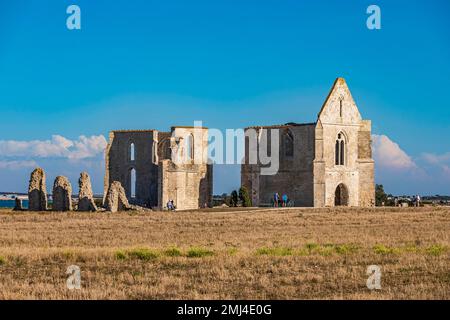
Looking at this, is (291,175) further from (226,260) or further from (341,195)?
(226,260)

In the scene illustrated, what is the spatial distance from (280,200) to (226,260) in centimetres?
3865

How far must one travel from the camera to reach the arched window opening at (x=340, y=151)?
60406 mm

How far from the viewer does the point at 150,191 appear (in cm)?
6362

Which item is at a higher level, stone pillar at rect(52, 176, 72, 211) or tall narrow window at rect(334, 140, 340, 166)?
tall narrow window at rect(334, 140, 340, 166)

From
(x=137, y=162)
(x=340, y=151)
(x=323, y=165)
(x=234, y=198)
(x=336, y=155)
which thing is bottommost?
(x=234, y=198)

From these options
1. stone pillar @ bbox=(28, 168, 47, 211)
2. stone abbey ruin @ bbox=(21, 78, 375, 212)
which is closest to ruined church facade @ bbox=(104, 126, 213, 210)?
stone abbey ruin @ bbox=(21, 78, 375, 212)

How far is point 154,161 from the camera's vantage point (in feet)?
Answer: 208

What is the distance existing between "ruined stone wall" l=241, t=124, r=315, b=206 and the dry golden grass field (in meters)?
20.4

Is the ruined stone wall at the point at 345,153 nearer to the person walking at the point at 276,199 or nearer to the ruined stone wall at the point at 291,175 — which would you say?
the ruined stone wall at the point at 291,175

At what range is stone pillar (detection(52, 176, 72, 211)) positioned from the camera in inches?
2217

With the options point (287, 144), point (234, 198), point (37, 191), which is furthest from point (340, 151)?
point (37, 191)

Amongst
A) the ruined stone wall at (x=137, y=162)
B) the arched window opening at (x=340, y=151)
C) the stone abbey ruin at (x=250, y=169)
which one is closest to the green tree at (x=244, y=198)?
the stone abbey ruin at (x=250, y=169)

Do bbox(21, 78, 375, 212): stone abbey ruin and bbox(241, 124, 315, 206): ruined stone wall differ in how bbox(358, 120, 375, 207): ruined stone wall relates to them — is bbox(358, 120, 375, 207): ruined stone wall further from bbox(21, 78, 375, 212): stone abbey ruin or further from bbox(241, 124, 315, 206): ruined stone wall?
bbox(241, 124, 315, 206): ruined stone wall
